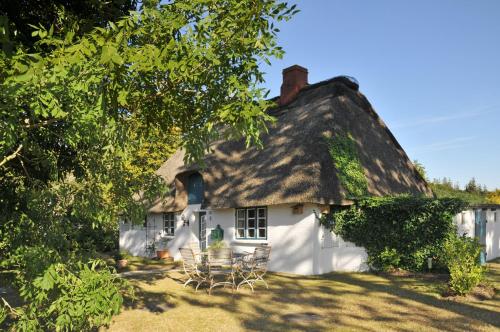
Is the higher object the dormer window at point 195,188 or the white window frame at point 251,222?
the dormer window at point 195,188

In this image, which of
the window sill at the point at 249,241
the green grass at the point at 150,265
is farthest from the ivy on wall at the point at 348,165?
the green grass at the point at 150,265

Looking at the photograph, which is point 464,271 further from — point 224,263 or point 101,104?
point 101,104

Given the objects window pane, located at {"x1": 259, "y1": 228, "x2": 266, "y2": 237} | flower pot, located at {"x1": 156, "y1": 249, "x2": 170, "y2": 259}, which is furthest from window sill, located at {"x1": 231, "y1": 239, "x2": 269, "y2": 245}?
flower pot, located at {"x1": 156, "y1": 249, "x2": 170, "y2": 259}

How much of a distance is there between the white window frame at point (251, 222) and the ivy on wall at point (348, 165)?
313 centimetres

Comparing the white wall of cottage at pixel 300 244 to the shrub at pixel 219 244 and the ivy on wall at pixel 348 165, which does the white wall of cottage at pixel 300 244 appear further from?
the ivy on wall at pixel 348 165

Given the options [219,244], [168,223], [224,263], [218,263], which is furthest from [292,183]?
[168,223]

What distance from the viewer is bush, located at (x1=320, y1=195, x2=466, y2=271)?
44.4 ft

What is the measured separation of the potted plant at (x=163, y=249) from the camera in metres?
20.0

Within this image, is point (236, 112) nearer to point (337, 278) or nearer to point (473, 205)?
point (337, 278)

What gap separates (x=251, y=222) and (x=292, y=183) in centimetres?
274

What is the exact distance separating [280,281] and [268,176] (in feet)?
14.2

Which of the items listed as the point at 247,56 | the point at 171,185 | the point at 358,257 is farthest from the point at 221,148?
the point at 247,56

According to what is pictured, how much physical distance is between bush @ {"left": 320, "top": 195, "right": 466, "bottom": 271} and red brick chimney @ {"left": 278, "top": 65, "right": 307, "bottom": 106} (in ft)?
27.5

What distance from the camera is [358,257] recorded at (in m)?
14.9
